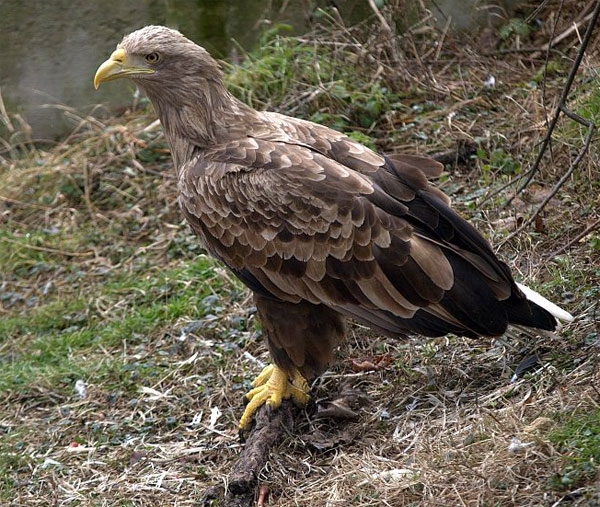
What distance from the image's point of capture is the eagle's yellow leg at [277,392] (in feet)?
15.4

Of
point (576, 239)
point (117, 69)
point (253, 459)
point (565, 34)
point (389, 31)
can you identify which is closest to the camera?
point (253, 459)

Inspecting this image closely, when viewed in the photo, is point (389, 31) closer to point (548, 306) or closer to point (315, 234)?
point (315, 234)

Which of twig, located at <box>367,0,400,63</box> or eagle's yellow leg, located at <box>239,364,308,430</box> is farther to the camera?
twig, located at <box>367,0,400,63</box>

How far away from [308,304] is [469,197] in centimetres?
177

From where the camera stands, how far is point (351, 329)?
5.27m

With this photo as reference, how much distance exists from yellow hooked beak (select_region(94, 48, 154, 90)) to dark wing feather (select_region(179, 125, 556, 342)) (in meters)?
0.65

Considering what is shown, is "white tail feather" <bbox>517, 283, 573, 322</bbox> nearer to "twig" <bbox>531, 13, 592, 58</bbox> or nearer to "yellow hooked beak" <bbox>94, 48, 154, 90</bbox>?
"yellow hooked beak" <bbox>94, 48, 154, 90</bbox>

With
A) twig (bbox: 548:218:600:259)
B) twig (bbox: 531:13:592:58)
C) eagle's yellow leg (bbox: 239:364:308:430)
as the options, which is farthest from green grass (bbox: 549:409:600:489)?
twig (bbox: 531:13:592:58)

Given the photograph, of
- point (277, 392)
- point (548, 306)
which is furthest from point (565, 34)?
point (277, 392)

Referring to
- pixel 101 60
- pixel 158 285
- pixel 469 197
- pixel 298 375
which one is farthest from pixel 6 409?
pixel 101 60

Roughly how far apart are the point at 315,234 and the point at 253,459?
1001 mm

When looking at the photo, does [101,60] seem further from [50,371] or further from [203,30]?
[50,371]

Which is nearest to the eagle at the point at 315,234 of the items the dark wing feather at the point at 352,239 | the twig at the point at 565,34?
the dark wing feather at the point at 352,239

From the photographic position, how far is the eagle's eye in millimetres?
4898
